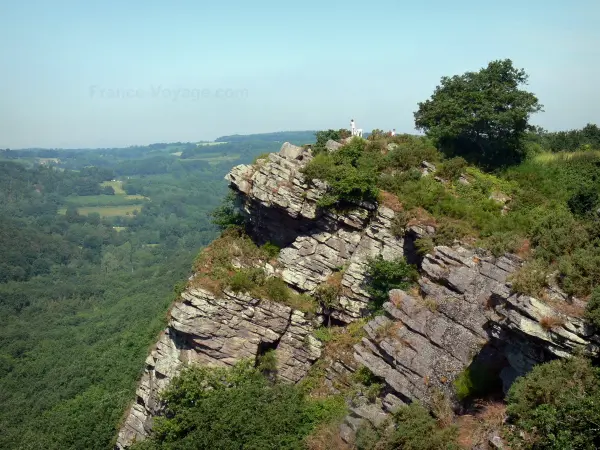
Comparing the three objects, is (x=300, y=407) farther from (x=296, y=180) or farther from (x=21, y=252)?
Answer: (x=21, y=252)

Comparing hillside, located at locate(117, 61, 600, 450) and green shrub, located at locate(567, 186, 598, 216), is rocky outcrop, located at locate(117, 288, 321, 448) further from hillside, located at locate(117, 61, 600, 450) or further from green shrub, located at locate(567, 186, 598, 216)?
green shrub, located at locate(567, 186, 598, 216)

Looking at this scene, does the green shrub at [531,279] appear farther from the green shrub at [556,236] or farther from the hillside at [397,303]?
the green shrub at [556,236]

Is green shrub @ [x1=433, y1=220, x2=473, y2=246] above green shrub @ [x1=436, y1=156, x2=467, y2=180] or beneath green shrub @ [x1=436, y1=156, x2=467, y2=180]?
beneath

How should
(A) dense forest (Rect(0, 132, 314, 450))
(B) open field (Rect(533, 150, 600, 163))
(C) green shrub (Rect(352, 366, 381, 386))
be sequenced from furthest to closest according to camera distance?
(A) dense forest (Rect(0, 132, 314, 450)), (B) open field (Rect(533, 150, 600, 163)), (C) green shrub (Rect(352, 366, 381, 386))

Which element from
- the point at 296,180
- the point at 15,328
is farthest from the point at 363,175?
the point at 15,328

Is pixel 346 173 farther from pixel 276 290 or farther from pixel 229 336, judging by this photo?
pixel 229 336

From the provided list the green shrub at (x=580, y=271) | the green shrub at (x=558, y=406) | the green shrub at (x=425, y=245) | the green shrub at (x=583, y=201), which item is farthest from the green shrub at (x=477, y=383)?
the green shrub at (x=583, y=201)

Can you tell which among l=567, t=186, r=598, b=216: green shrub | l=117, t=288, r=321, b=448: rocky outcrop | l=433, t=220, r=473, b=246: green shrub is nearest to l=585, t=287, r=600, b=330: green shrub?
l=433, t=220, r=473, b=246: green shrub
